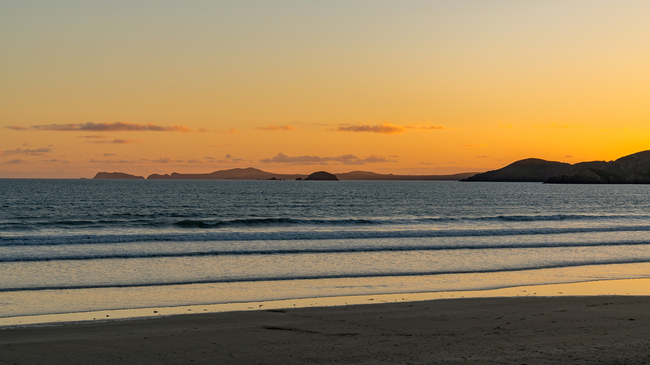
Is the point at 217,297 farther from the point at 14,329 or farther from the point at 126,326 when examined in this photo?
the point at 14,329

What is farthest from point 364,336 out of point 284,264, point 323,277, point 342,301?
point 284,264

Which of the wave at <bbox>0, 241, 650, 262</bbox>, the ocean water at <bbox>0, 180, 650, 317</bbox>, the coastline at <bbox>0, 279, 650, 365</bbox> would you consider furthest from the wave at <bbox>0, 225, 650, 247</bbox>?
the coastline at <bbox>0, 279, 650, 365</bbox>

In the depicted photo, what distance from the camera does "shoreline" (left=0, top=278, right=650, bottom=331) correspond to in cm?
1116

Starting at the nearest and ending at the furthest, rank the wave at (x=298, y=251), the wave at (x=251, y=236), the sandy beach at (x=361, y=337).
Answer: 1. the sandy beach at (x=361, y=337)
2. the wave at (x=298, y=251)
3. the wave at (x=251, y=236)

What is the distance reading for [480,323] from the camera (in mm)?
10859

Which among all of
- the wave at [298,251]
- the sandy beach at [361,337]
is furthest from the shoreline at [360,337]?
the wave at [298,251]

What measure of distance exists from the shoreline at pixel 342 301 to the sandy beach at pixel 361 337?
60 centimetres

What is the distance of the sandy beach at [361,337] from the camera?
834cm

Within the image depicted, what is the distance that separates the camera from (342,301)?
13.4 meters

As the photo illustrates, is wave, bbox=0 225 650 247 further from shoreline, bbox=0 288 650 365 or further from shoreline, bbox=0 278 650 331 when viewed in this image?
shoreline, bbox=0 288 650 365

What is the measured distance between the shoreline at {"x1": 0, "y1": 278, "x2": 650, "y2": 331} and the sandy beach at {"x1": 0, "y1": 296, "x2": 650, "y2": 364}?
23.4 inches

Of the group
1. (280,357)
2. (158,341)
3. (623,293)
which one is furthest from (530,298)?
(158,341)

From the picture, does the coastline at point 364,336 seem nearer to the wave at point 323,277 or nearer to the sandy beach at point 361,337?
the sandy beach at point 361,337

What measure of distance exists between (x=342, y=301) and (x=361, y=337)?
3.78m
